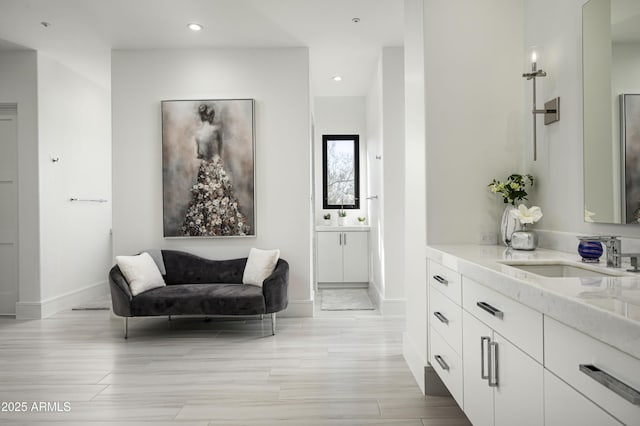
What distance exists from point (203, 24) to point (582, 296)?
12.0 ft

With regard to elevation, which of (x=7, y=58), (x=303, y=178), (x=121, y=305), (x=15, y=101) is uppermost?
(x=7, y=58)

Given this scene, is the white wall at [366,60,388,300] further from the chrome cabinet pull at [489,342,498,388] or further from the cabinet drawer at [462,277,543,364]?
the chrome cabinet pull at [489,342,498,388]

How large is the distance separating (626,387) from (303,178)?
3566mm

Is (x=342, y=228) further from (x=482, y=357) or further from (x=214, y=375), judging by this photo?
(x=482, y=357)

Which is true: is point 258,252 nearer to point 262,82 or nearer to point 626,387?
point 262,82

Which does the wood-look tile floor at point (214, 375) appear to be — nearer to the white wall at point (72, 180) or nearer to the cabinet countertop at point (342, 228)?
the white wall at point (72, 180)

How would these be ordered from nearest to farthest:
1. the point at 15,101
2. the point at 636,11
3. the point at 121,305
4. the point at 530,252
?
the point at 636,11, the point at 530,252, the point at 121,305, the point at 15,101

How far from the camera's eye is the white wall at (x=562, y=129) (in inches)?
77.7

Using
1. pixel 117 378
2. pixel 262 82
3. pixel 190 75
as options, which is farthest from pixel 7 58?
pixel 117 378

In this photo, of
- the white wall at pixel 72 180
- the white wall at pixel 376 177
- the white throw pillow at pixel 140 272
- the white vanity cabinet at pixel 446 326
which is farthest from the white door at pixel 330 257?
the white vanity cabinet at pixel 446 326

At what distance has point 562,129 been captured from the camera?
2.11m

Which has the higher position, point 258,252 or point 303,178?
point 303,178

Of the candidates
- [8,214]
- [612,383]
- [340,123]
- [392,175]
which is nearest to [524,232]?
[612,383]

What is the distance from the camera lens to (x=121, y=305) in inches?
140
